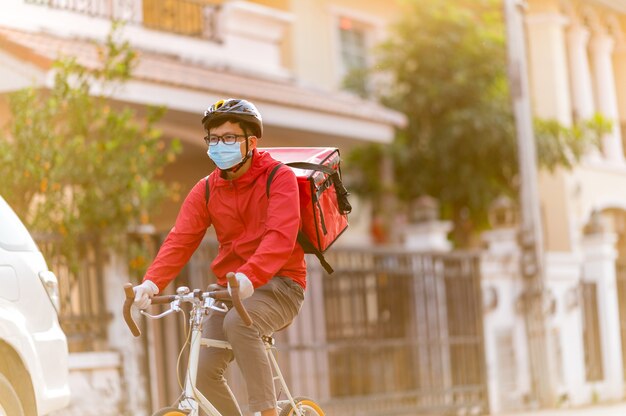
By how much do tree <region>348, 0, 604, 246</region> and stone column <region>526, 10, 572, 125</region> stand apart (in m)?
0.91

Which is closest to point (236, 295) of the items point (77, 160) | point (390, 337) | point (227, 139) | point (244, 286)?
point (244, 286)

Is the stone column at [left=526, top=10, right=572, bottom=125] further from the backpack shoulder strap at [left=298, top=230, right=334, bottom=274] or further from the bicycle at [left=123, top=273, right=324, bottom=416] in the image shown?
the bicycle at [left=123, top=273, right=324, bottom=416]

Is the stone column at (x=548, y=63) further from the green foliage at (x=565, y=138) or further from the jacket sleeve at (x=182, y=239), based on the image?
the jacket sleeve at (x=182, y=239)

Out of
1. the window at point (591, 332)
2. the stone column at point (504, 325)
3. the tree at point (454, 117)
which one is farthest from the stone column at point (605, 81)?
the stone column at point (504, 325)

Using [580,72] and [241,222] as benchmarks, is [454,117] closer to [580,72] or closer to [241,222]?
[580,72]

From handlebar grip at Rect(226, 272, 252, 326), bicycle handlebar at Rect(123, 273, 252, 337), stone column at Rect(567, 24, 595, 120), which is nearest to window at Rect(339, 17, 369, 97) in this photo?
stone column at Rect(567, 24, 595, 120)

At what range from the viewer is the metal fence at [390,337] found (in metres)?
13.0

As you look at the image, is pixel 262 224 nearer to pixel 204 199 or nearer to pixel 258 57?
pixel 204 199

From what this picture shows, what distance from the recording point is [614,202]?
2225 centimetres

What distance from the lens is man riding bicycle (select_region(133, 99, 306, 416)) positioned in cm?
560

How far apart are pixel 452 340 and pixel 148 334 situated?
4726 mm

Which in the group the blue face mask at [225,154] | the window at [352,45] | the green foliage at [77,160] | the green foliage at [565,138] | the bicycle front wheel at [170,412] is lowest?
the bicycle front wheel at [170,412]

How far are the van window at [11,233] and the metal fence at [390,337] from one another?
243 inches

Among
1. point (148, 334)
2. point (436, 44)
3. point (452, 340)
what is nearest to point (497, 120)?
point (436, 44)
